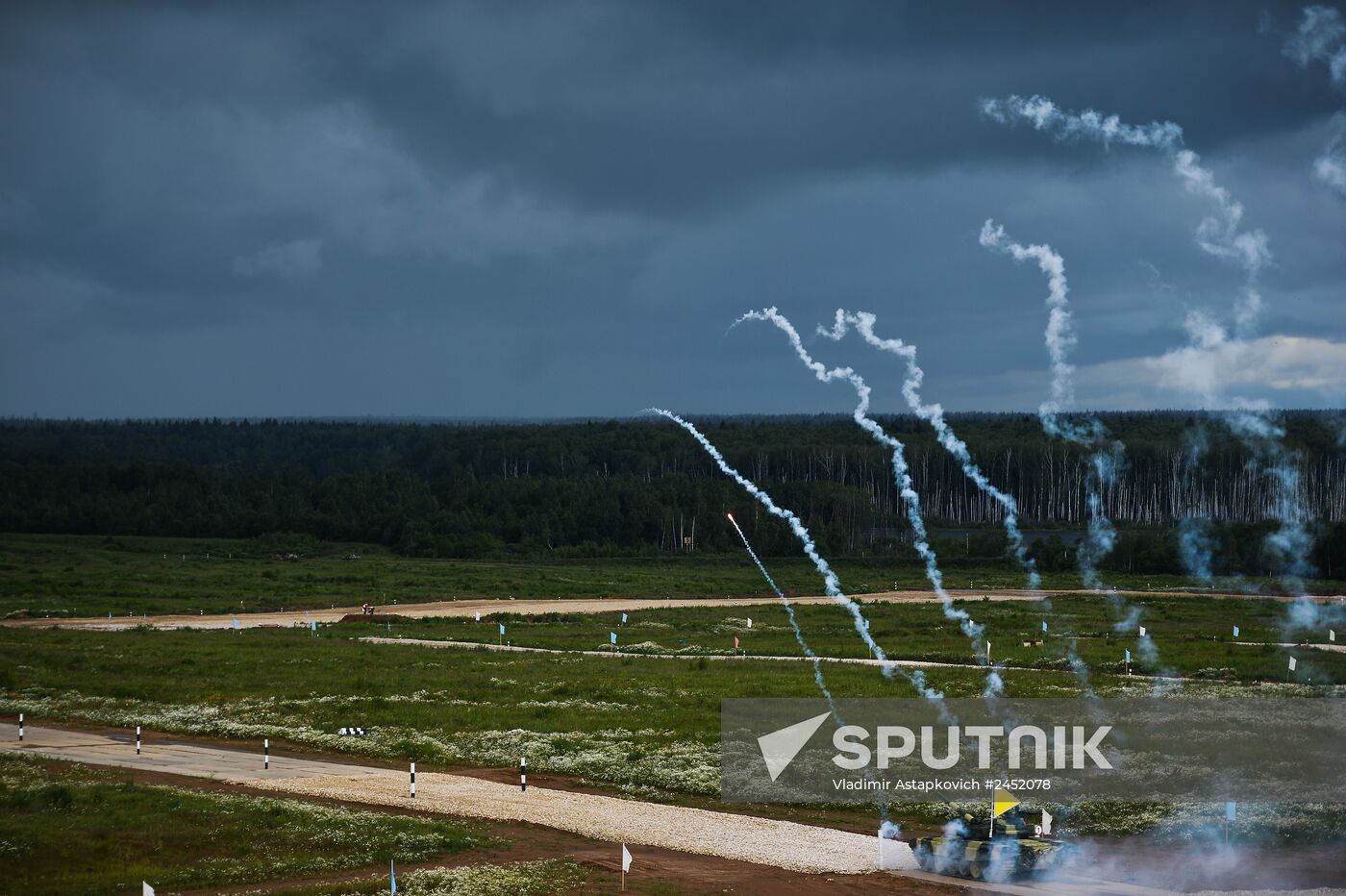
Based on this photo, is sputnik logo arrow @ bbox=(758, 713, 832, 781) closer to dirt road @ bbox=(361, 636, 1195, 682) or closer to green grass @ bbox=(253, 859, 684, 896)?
green grass @ bbox=(253, 859, 684, 896)

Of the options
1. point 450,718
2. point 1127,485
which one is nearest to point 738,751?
point 450,718

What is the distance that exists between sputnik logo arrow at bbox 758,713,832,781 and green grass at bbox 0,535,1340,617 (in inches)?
2495

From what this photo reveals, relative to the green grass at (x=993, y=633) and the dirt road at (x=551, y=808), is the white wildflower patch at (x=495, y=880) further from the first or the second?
the green grass at (x=993, y=633)

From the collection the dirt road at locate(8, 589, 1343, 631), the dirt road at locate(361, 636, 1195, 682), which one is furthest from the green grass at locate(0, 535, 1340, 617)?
the dirt road at locate(361, 636, 1195, 682)

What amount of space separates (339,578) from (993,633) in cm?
7097

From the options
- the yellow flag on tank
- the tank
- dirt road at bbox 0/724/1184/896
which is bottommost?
dirt road at bbox 0/724/1184/896

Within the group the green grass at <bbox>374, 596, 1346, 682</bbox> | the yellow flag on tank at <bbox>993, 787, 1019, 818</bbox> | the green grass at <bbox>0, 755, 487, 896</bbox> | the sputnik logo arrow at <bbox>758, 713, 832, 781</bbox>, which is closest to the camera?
the green grass at <bbox>0, 755, 487, 896</bbox>

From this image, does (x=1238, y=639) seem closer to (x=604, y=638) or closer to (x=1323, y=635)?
(x=1323, y=635)

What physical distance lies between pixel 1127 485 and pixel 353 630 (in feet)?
392

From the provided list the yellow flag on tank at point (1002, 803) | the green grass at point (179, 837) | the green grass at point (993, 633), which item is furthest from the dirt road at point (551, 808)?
the green grass at point (993, 633)

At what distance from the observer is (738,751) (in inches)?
1746

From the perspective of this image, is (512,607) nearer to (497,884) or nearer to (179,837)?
(179,837)

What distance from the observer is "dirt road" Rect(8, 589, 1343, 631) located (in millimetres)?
90812

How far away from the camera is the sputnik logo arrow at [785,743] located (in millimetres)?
42656
